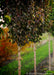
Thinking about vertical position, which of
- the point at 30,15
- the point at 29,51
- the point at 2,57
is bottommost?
the point at 29,51

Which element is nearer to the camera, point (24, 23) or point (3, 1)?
point (3, 1)

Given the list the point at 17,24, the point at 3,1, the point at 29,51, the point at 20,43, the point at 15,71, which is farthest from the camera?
the point at 29,51

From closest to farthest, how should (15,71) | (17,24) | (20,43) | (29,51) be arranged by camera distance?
(17,24) → (20,43) → (15,71) → (29,51)

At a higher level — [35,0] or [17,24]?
[35,0]

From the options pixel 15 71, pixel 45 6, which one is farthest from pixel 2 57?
pixel 45 6

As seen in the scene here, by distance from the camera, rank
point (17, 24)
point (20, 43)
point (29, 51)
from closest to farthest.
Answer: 1. point (17, 24)
2. point (20, 43)
3. point (29, 51)

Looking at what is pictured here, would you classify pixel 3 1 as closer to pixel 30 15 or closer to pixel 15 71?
pixel 30 15

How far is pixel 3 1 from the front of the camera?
5090 mm

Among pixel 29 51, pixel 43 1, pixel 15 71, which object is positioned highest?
pixel 43 1

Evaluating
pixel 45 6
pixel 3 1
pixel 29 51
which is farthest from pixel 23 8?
pixel 29 51

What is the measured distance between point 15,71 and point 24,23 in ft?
20.8

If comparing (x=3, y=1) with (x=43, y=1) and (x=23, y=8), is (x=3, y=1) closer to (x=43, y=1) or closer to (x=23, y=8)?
(x=23, y=8)

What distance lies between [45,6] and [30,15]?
3.20 ft

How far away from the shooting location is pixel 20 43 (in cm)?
593
